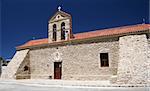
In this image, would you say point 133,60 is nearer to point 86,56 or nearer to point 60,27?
point 86,56

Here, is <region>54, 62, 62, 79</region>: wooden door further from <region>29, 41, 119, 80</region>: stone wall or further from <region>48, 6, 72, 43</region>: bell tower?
<region>48, 6, 72, 43</region>: bell tower

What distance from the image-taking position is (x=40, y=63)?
2197 centimetres

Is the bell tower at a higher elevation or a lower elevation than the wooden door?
higher

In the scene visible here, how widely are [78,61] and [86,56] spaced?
973 millimetres

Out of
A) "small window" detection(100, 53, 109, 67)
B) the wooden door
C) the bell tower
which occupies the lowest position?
the wooden door

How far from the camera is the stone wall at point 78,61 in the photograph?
17.1 m

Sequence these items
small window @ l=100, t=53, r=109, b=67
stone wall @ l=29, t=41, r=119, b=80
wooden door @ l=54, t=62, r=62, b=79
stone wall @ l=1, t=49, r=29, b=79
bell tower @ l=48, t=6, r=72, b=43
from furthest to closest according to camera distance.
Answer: stone wall @ l=1, t=49, r=29, b=79 → bell tower @ l=48, t=6, r=72, b=43 → wooden door @ l=54, t=62, r=62, b=79 → small window @ l=100, t=53, r=109, b=67 → stone wall @ l=29, t=41, r=119, b=80

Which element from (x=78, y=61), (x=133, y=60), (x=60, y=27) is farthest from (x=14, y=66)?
(x=133, y=60)

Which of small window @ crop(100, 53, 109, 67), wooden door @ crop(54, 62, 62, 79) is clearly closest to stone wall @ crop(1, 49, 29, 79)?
wooden door @ crop(54, 62, 62, 79)

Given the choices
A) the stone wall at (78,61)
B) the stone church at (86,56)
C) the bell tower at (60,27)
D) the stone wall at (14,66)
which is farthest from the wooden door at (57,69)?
the stone wall at (14,66)

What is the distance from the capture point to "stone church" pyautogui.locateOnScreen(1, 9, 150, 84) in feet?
45.8

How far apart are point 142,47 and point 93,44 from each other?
4.85 metres

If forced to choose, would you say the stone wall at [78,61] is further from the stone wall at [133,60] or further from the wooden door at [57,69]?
the stone wall at [133,60]

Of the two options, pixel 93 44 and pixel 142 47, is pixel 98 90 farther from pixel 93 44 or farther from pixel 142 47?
pixel 93 44
